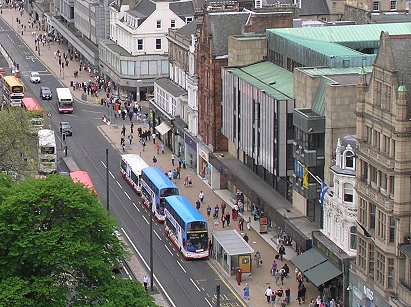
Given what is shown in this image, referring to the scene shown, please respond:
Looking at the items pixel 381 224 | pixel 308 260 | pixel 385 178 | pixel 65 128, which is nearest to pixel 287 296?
pixel 308 260

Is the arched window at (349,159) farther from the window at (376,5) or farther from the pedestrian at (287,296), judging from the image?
the window at (376,5)

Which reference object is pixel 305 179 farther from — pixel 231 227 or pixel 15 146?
pixel 15 146

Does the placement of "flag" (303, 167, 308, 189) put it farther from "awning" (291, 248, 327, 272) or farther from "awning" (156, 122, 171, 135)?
"awning" (156, 122, 171, 135)

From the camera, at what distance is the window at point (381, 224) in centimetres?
9244

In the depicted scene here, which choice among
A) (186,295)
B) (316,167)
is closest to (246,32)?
(316,167)

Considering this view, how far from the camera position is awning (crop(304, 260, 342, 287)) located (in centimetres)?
10117

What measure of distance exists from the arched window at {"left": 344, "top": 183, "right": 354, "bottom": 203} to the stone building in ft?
15.0

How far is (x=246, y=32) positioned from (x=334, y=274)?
136 ft

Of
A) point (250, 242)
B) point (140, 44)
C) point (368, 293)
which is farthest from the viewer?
point (140, 44)

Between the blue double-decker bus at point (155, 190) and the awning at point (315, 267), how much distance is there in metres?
22.1

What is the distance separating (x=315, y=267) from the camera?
10356cm

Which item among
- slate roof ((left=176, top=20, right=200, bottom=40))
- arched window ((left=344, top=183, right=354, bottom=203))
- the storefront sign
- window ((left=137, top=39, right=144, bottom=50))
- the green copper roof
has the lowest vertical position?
the storefront sign

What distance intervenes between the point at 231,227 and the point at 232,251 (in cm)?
1356

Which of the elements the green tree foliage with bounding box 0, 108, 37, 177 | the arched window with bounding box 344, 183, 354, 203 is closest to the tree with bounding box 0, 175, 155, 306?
the arched window with bounding box 344, 183, 354, 203
